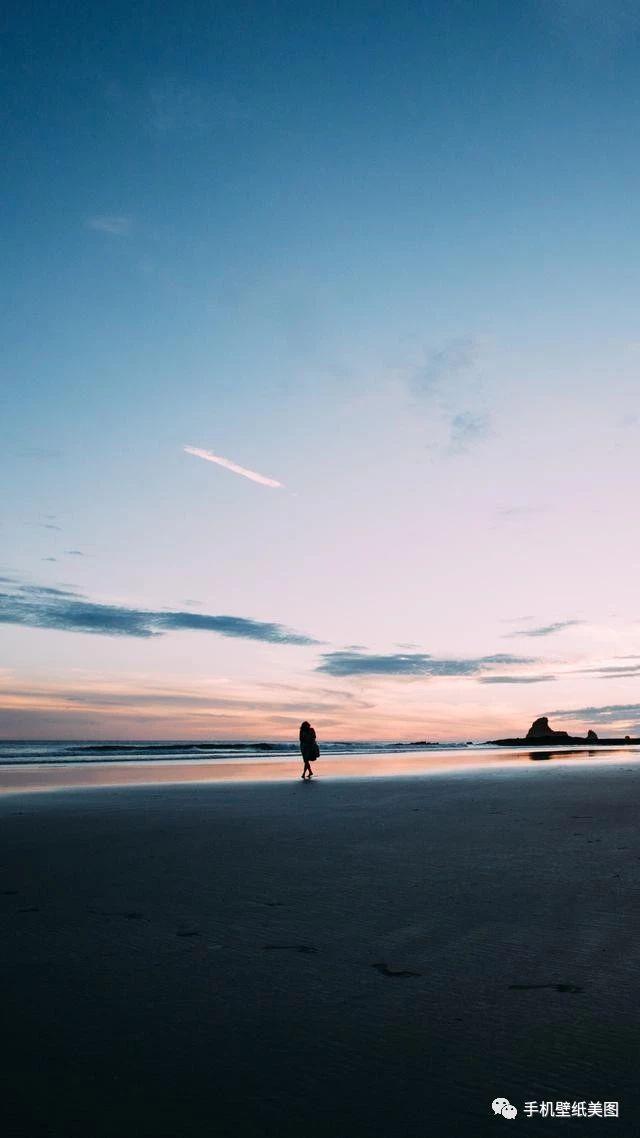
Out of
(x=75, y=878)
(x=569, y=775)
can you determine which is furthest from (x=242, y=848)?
(x=569, y=775)

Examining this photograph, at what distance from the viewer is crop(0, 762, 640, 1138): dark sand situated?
272cm

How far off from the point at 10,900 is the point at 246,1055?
12.4 feet

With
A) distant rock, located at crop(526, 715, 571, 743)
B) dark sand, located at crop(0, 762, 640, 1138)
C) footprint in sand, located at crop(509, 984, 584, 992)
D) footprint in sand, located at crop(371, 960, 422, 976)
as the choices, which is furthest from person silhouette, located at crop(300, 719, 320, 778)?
distant rock, located at crop(526, 715, 571, 743)

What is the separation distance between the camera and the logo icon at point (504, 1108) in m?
2.63

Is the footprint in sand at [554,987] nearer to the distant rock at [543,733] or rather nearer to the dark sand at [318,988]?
the dark sand at [318,988]

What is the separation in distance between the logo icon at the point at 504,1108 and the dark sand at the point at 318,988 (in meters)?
0.04

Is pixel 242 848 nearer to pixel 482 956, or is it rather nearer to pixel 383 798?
pixel 482 956

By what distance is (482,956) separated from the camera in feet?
14.2

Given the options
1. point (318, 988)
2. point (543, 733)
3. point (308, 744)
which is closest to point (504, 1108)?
point (318, 988)

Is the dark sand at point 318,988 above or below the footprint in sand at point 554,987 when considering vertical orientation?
below

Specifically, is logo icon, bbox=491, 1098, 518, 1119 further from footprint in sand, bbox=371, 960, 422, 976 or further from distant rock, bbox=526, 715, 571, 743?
distant rock, bbox=526, 715, 571, 743

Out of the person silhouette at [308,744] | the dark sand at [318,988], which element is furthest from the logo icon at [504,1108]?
the person silhouette at [308,744]

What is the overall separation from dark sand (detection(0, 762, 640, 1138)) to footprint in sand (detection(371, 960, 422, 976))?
0.01 meters

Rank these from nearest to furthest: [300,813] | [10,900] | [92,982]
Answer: [92,982] → [10,900] → [300,813]
